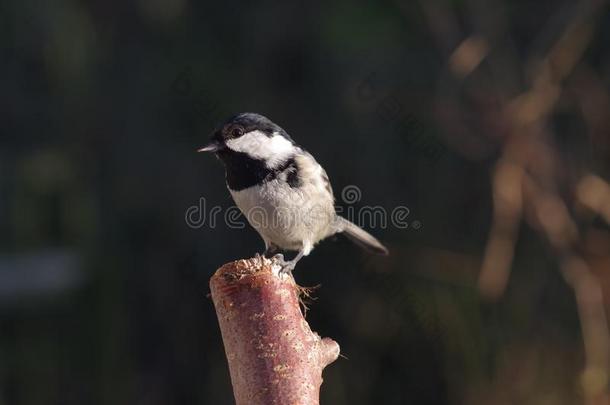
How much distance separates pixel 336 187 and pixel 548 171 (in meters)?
1.06

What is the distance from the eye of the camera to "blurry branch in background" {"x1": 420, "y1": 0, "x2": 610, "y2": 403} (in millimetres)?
3835

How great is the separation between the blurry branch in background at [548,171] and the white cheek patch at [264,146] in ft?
4.84

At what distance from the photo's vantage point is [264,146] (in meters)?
2.70

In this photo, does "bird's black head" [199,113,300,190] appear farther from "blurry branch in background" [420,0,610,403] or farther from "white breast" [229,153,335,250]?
"blurry branch in background" [420,0,610,403]

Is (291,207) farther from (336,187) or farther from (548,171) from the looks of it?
(548,171)

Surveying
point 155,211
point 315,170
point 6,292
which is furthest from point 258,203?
point 6,292

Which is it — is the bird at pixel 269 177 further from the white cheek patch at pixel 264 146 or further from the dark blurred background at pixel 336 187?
the dark blurred background at pixel 336 187

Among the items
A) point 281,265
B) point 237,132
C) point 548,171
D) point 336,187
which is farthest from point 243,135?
point 548,171

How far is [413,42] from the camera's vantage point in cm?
449

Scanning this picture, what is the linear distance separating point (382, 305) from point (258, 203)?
170 cm

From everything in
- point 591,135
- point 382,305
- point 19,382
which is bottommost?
point 19,382

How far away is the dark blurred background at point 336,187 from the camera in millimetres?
3916

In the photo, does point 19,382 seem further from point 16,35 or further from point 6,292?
point 16,35

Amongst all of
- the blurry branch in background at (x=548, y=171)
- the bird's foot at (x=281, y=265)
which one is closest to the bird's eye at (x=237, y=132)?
the bird's foot at (x=281, y=265)
